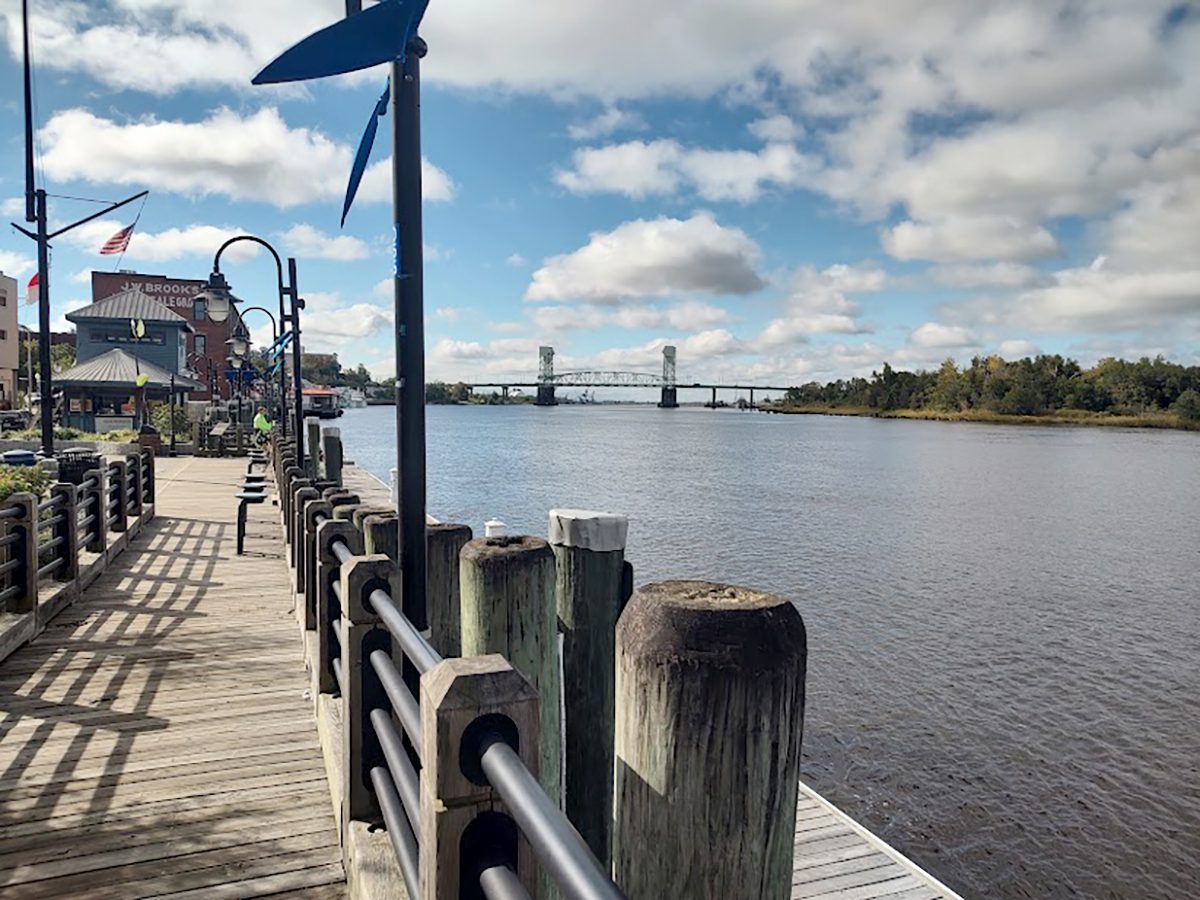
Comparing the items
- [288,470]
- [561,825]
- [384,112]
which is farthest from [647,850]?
[288,470]

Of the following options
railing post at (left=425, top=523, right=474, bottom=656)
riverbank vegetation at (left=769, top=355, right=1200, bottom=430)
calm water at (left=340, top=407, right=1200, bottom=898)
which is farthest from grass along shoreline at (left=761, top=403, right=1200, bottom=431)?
railing post at (left=425, top=523, right=474, bottom=656)

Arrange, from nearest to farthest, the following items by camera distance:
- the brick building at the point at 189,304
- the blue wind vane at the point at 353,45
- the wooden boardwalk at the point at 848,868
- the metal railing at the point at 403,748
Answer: the metal railing at the point at 403,748
the blue wind vane at the point at 353,45
the wooden boardwalk at the point at 848,868
the brick building at the point at 189,304

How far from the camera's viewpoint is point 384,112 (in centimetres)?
424

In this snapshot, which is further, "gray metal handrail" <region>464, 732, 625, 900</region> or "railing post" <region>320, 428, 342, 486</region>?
"railing post" <region>320, 428, 342, 486</region>

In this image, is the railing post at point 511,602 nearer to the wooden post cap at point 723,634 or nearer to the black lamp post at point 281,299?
the wooden post cap at point 723,634

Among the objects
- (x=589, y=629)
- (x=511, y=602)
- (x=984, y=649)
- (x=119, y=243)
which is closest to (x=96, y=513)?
(x=589, y=629)

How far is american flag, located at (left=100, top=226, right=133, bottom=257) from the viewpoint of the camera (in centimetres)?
2847

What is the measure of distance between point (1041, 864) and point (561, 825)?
9515mm

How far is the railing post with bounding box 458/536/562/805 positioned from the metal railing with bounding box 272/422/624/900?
0.29 m

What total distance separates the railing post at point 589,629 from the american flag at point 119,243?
99.5 ft

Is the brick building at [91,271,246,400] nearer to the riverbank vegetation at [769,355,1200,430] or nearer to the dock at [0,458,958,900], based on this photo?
the dock at [0,458,958,900]

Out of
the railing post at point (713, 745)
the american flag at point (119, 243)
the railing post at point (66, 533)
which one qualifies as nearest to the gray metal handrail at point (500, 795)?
the railing post at point (713, 745)

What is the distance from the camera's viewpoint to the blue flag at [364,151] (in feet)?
13.9

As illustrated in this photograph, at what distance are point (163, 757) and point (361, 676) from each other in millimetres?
2411
